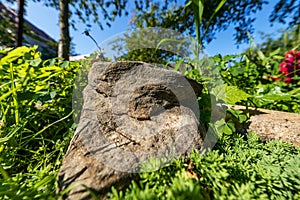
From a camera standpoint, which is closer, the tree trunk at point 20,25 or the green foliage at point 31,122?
the green foliage at point 31,122

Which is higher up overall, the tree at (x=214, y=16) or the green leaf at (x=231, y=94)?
the tree at (x=214, y=16)

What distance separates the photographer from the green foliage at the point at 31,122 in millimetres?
646

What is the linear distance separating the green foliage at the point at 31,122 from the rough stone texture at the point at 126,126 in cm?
16

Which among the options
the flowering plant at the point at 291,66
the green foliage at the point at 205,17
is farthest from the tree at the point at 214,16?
the flowering plant at the point at 291,66

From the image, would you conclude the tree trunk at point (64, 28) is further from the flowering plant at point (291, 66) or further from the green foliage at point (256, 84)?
the flowering plant at point (291, 66)

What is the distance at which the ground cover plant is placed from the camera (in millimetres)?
439

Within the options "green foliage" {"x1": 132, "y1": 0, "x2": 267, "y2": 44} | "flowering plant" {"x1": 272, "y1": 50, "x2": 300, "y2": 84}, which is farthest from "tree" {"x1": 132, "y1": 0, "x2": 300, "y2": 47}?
"flowering plant" {"x1": 272, "y1": 50, "x2": 300, "y2": 84}

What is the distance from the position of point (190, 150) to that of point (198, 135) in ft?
0.30

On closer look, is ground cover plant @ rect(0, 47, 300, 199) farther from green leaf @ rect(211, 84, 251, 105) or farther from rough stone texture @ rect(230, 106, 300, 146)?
rough stone texture @ rect(230, 106, 300, 146)

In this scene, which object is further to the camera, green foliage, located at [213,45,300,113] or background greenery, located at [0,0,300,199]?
green foliage, located at [213,45,300,113]

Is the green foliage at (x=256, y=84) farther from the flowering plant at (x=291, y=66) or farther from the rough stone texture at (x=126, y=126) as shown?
the rough stone texture at (x=126, y=126)

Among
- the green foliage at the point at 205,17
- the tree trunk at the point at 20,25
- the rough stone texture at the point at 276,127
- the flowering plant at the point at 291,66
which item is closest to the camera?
the rough stone texture at the point at 276,127

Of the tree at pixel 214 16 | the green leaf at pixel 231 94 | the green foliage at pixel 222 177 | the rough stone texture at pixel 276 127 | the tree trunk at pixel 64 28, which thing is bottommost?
the green foliage at pixel 222 177

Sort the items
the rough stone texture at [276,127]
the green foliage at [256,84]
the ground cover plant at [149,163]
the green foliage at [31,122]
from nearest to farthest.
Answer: the ground cover plant at [149,163], the green foliage at [31,122], the rough stone texture at [276,127], the green foliage at [256,84]
